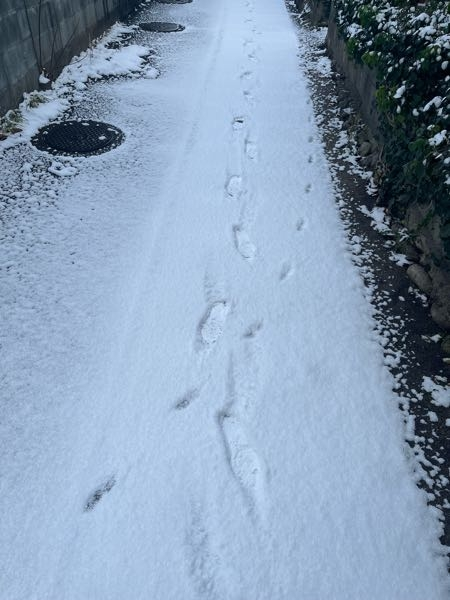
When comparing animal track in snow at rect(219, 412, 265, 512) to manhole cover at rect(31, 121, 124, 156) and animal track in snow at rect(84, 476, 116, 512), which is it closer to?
animal track in snow at rect(84, 476, 116, 512)

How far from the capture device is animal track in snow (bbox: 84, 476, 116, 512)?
55.2 inches

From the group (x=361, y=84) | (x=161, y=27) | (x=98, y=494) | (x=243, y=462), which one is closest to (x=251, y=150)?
(x=361, y=84)

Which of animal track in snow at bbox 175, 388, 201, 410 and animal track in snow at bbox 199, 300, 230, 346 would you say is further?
animal track in snow at bbox 199, 300, 230, 346

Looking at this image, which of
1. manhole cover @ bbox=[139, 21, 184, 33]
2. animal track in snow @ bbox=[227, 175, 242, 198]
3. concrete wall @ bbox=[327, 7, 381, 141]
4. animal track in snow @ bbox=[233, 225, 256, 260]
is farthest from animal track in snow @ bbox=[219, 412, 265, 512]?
manhole cover @ bbox=[139, 21, 184, 33]

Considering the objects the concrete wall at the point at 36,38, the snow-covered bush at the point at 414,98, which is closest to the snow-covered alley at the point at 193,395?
the snow-covered bush at the point at 414,98

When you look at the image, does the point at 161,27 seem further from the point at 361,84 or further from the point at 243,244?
the point at 243,244

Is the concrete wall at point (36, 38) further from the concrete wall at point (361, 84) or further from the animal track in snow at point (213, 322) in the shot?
the concrete wall at point (361, 84)

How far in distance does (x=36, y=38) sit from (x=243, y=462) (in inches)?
171

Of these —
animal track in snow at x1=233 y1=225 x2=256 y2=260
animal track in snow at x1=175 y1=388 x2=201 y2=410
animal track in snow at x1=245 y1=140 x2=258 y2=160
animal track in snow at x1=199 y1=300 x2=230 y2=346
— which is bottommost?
animal track in snow at x1=175 y1=388 x2=201 y2=410

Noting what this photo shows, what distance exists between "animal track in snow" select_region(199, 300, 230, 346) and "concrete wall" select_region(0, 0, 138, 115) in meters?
2.78

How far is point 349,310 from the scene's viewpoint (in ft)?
7.18

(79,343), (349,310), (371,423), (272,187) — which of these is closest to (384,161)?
(272,187)

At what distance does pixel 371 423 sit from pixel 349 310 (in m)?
0.68

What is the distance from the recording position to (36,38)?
3.90 meters
